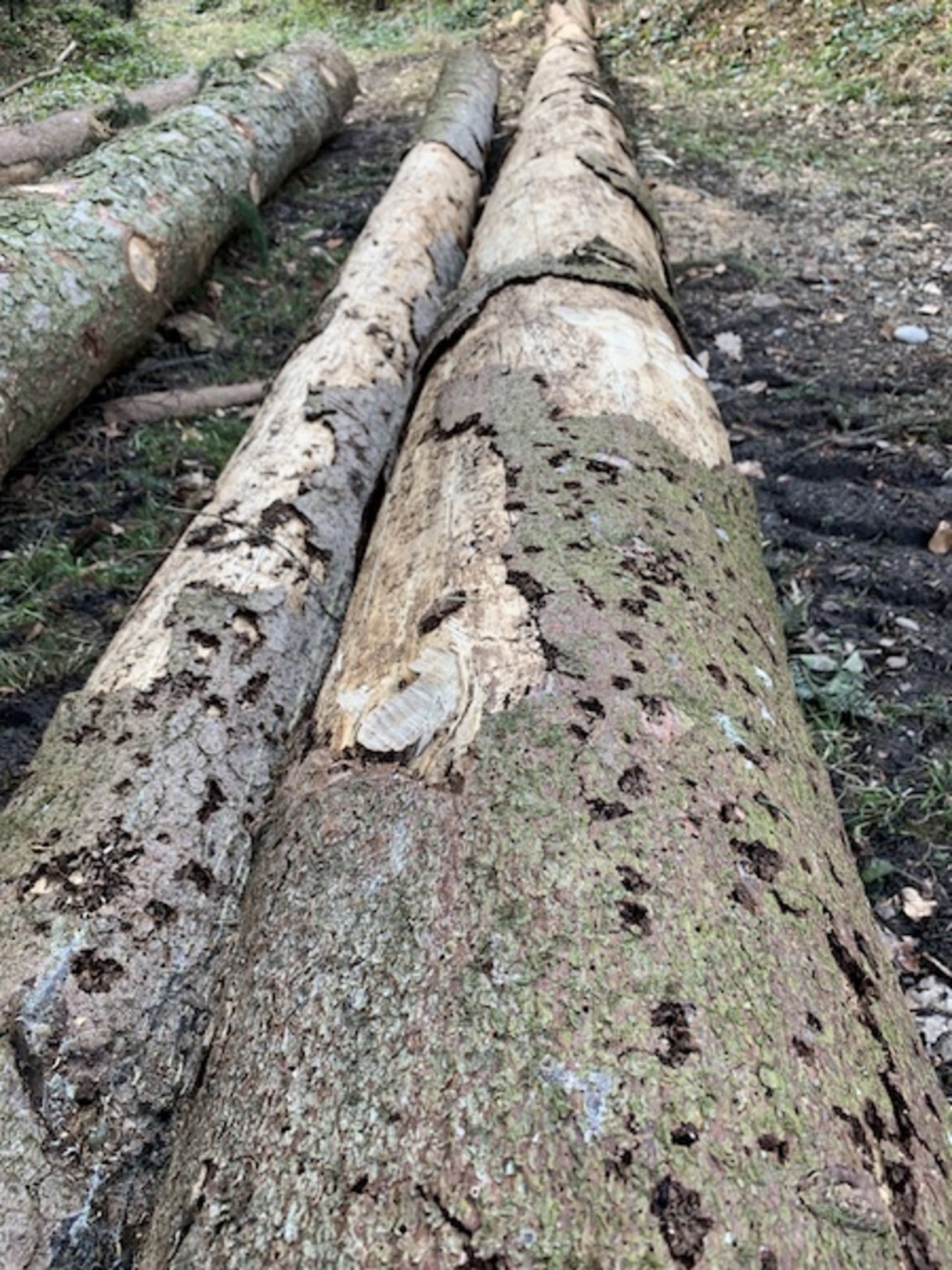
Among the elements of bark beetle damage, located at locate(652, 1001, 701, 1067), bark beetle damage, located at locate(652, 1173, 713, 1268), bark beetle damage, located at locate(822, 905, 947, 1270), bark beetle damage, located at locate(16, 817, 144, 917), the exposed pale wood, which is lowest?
the exposed pale wood

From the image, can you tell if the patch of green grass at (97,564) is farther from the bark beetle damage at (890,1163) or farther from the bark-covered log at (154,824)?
the bark beetle damage at (890,1163)

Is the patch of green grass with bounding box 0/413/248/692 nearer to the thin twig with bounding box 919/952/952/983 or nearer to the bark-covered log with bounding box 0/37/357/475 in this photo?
the bark-covered log with bounding box 0/37/357/475

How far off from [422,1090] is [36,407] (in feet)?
9.11

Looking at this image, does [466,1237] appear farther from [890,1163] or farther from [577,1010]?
[890,1163]

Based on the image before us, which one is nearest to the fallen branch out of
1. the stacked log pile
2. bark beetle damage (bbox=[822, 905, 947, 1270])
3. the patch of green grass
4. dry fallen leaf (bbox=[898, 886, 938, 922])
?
the patch of green grass

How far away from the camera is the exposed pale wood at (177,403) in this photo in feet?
11.2

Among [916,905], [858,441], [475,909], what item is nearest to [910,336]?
[858,441]

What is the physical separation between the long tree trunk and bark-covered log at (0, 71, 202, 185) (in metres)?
4.85

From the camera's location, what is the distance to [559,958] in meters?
1.07

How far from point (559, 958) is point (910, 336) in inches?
136

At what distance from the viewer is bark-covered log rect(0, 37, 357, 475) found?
3.04 metres

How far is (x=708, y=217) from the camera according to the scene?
4793mm

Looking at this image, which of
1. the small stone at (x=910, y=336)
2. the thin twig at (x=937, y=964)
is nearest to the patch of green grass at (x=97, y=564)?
the thin twig at (x=937, y=964)

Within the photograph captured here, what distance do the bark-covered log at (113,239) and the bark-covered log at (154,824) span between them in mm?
938
